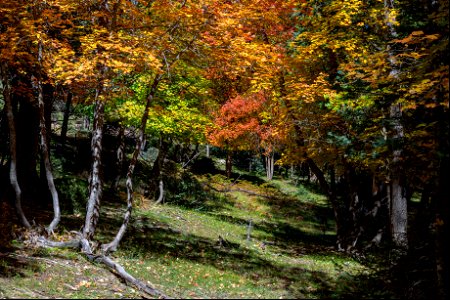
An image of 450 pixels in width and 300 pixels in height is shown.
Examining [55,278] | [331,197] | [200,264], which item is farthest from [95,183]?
[331,197]

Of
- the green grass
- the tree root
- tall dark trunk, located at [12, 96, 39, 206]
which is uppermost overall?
tall dark trunk, located at [12, 96, 39, 206]

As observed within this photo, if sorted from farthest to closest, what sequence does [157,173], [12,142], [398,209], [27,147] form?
[157,173]
[27,147]
[398,209]
[12,142]

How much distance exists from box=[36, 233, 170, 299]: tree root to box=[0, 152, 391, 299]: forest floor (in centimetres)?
19

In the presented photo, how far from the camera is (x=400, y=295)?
6781 mm

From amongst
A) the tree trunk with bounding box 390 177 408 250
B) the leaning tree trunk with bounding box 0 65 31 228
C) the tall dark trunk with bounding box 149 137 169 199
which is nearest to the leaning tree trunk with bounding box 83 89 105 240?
the leaning tree trunk with bounding box 0 65 31 228

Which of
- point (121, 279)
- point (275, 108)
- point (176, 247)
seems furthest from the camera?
point (275, 108)

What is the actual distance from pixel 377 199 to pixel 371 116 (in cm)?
1047

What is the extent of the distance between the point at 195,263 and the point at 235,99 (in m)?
15.9

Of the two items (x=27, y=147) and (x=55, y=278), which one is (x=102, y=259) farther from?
(x=27, y=147)

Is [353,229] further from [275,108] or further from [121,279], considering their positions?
[121,279]

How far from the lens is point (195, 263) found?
11.7 m

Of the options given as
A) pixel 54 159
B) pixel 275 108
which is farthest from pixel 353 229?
pixel 54 159

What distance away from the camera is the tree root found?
8200 millimetres

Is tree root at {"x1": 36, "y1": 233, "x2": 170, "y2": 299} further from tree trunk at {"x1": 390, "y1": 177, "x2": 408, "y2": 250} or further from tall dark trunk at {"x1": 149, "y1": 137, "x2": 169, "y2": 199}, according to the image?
tall dark trunk at {"x1": 149, "y1": 137, "x2": 169, "y2": 199}
